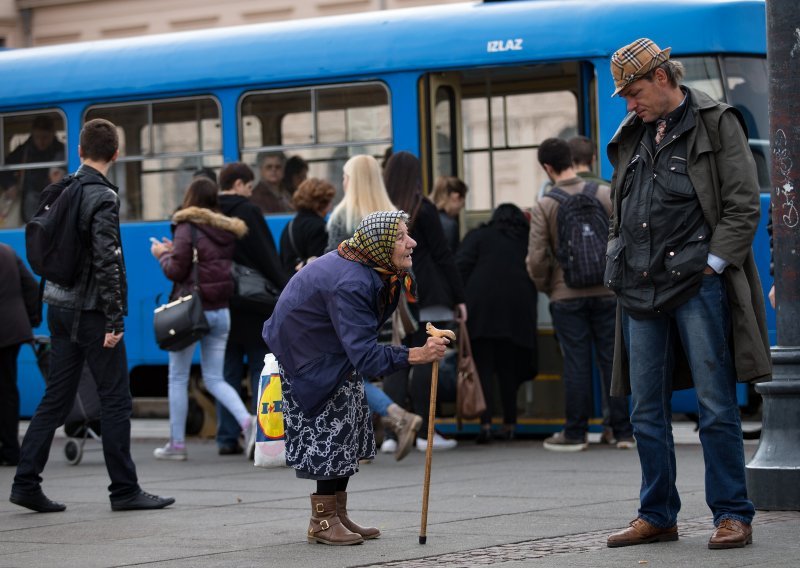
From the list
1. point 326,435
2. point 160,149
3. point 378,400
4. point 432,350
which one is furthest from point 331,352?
point 160,149

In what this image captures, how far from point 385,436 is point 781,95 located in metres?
4.62

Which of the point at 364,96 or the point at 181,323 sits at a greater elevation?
the point at 364,96

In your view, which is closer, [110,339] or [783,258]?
[783,258]

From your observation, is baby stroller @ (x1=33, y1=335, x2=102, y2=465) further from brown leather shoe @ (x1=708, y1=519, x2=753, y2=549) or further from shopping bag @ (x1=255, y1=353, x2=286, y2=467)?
brown leather shoe @ (x1=708, y1=519, x2=753, y2=549)

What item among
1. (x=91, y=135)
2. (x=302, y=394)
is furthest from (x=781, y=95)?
(x=91, y=135)

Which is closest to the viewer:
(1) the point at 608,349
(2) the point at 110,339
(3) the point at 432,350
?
(3) the point at 432,350

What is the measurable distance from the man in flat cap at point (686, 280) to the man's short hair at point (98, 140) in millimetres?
2888

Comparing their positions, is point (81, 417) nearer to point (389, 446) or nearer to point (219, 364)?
point (219, 364)

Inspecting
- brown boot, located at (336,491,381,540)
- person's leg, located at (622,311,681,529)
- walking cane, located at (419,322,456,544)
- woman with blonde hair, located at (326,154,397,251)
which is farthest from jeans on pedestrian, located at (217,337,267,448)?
person's leg, located at (622,311,681,529)

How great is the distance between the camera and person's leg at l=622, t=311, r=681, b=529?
665 cm

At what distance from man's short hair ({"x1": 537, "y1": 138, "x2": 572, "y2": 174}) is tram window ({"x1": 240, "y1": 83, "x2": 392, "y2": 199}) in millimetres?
1790

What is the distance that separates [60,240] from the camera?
8.34 meters

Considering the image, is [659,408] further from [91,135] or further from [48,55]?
[48,55]

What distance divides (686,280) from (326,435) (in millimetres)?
1609
